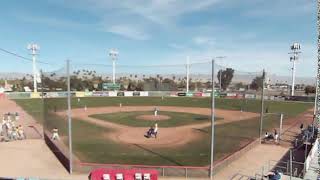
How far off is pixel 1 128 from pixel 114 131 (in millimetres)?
10596

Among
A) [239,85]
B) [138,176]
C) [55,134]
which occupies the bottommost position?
[138,176]

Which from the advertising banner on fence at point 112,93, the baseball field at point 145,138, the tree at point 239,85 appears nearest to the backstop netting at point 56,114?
the baseball field at point 145,138

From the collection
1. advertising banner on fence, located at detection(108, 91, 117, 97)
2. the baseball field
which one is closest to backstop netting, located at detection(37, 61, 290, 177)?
the baseball field

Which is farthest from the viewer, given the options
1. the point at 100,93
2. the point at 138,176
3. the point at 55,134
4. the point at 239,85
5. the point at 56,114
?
the point at 100,93

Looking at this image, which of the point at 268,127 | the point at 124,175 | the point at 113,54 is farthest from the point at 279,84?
the point at 124,175

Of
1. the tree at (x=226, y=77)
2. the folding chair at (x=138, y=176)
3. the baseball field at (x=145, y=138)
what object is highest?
the tree at (x=226, y=77)

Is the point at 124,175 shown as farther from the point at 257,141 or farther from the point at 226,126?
the point at 226,126

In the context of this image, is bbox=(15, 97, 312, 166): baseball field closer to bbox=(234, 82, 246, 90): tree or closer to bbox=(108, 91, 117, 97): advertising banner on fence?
bbox=(234, 82, 246, 90): tree

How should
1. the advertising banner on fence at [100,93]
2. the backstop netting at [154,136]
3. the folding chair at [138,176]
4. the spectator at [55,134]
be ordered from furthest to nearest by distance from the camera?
the advertising banner on fence at [100,93] → the spectator at [55,134] → the backstop netting at [154,136] → the folding chair at [138,176]

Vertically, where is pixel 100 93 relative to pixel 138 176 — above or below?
above

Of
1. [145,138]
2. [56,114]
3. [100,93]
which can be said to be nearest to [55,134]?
[56,114]

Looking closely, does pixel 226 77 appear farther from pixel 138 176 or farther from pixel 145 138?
pixel 138 176

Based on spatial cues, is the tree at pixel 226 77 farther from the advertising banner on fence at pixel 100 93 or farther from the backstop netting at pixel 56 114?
the advertising banner on fence at pixel 100 93

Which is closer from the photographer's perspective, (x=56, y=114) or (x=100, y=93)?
(x=56, y=114)
